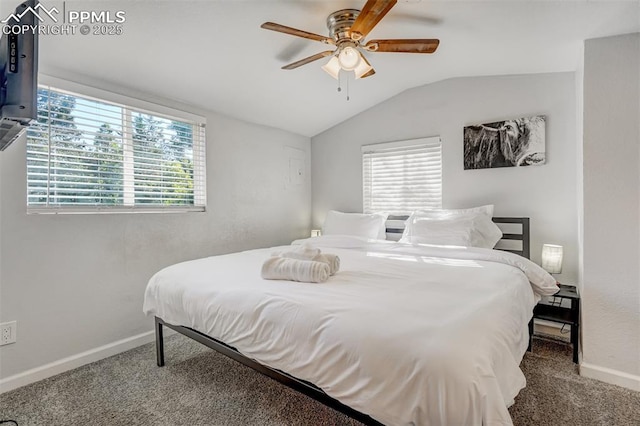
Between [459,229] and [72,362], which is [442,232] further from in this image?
[72,362]

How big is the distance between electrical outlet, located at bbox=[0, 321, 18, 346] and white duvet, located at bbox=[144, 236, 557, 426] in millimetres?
869

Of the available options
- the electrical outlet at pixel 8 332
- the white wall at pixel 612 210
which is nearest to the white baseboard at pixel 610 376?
the white wall at pixel 612 210

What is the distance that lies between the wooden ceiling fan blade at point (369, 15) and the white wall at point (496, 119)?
1.82 meters

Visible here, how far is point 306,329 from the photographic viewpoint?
52.6 inches

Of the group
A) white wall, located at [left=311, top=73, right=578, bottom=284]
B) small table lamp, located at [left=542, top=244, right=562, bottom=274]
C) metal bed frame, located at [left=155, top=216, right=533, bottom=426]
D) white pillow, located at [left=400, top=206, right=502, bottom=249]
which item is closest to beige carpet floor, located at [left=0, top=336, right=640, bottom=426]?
metal bed frame, located at [left=155, top=216, right=533, bottom=426]

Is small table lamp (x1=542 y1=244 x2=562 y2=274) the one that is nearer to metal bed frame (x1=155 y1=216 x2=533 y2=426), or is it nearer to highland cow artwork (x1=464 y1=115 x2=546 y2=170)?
highland cow artwork (x1=464 y1=115 x2=546 y2=170)

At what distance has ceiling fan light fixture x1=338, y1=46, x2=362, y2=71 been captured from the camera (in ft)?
7.02

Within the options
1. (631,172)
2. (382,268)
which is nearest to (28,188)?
(382,268)

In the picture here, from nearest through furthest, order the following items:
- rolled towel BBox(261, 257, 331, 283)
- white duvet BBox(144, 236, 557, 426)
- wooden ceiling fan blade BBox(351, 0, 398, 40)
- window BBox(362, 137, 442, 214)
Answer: white duvet BBox(144, 236, 557, 426) < wooden ceiling fan blade BBox(351, 0, 398, 40) < rolled towel BBox(261, 257, 331, 283) < window BBox(362, 137, 442, 214)

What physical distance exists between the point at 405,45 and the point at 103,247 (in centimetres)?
276

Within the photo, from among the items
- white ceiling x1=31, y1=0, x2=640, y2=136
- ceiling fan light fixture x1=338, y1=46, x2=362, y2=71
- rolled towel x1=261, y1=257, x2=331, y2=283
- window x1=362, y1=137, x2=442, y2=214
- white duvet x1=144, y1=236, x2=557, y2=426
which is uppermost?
white ceiling x1=31, y1=0, x2=640, y2=136

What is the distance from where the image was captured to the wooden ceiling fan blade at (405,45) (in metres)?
2.03

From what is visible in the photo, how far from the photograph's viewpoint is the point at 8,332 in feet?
6.85

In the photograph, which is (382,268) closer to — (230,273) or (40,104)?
(230,273)
